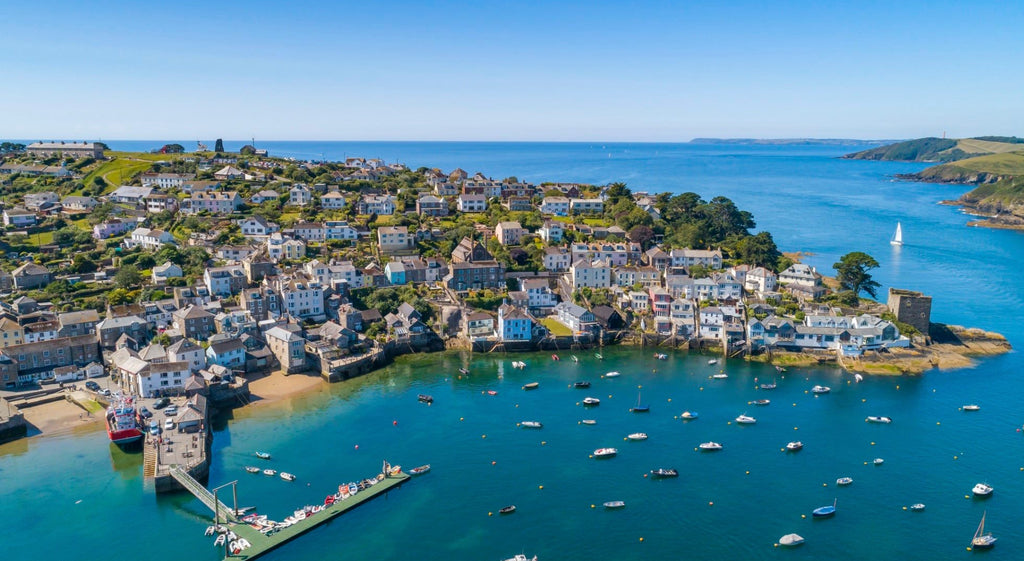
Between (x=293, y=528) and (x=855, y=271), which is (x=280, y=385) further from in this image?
(x=855, y=271)

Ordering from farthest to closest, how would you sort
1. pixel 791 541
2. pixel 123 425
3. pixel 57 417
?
pixel 57 417 < pixel 123 425 < pixel 791 541

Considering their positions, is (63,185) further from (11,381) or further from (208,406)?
(208,406)

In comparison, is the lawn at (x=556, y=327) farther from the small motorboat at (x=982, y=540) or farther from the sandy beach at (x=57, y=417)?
the sandy beach at (x=57, y=417)

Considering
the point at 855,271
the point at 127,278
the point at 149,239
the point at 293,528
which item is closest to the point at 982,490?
the point at 855,271

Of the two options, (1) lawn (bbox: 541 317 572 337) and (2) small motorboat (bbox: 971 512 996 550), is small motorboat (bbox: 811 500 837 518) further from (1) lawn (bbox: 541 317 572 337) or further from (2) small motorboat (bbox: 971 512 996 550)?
(1) lawn (bbox: 541 317 572 337)

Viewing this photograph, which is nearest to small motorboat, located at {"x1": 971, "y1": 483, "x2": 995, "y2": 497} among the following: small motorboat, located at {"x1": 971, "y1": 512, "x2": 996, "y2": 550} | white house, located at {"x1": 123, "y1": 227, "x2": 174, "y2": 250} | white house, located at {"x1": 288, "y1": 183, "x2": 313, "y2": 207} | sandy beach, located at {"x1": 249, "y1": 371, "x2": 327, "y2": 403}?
small motorboat, located at {"x1": 971, "y1": 512, "x2": 996, "y2": 550}

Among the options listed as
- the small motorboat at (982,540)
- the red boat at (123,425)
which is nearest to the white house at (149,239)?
the red boat at (123,425)
